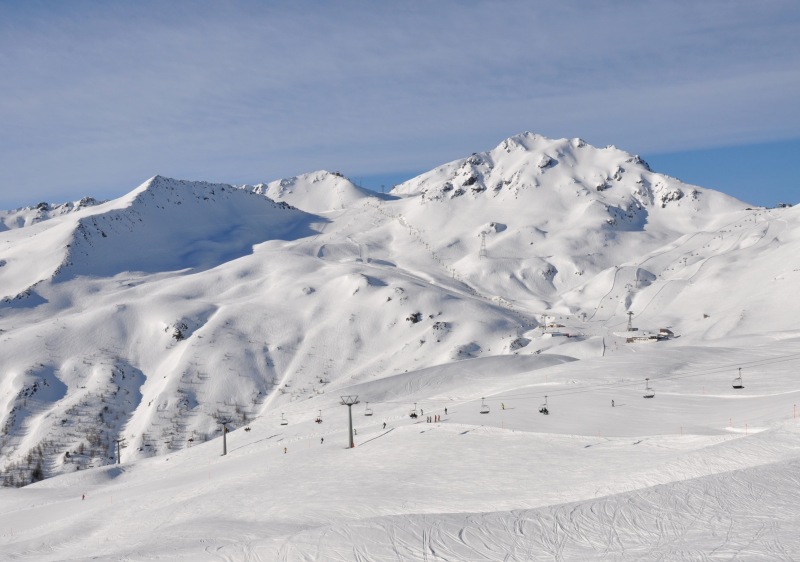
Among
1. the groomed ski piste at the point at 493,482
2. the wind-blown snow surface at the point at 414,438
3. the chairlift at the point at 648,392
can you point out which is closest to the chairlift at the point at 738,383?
the groomed ski piste at the point at 493,482

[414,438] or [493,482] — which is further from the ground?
[414,438]

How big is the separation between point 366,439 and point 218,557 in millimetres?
36789

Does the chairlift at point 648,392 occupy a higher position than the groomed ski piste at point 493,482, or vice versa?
the chairlift at point 648,392

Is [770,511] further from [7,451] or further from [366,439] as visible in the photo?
[7,451]

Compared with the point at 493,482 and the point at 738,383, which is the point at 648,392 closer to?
the point at 738,383

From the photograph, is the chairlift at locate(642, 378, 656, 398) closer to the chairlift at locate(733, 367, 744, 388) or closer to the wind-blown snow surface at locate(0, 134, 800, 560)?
the wind-blown snow surface at locate(0, 134, 800, 560)

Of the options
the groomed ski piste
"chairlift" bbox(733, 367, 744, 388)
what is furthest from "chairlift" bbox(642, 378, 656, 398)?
"chairlift" bbox(733, 367, 744, 388)

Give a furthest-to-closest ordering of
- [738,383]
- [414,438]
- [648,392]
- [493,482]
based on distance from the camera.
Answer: [738,383] < [648,392] < [414,438] < [493,482]

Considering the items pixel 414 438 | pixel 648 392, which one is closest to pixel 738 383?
pixel 648 392

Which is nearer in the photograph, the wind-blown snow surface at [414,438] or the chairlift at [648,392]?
the wind-blown snow surface at [414,438]

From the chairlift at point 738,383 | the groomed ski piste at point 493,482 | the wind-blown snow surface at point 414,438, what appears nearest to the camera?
the groomed ski piste at point 493,482

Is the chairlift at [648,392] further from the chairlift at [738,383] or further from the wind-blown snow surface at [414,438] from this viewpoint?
the chairlift at [738,383]

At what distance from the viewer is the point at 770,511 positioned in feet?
108

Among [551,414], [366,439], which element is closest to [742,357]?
[551,414]
